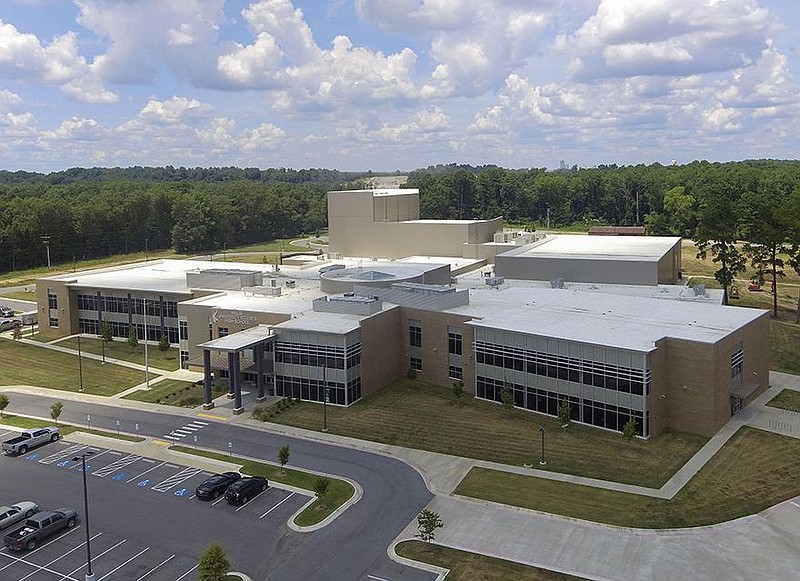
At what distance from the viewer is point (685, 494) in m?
41.7

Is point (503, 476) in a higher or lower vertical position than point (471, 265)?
lower

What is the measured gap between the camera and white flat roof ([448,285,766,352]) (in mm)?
53219

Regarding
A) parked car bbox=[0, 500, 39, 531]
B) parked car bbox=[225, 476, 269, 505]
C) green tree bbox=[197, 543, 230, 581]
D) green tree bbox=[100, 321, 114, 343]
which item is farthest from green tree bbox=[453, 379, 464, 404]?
green tree bbox=[100, 321, 114, 343]

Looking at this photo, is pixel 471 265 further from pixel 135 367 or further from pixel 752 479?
pixel 752 479

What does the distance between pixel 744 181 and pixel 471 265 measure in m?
96.3

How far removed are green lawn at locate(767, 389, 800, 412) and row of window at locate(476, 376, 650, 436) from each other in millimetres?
14558

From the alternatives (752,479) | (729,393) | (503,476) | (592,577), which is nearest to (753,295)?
(729,393)

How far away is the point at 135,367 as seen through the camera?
7306cm

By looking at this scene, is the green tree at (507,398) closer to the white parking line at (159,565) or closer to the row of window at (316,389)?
the row of window at (316,389)

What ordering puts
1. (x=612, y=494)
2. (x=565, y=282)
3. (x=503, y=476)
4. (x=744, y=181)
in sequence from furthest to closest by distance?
(x=744, y=181) → (x=565, y=282) → (x=503, y=476) → (x=612, y=494)

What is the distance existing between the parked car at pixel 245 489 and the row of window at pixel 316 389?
1428 cm

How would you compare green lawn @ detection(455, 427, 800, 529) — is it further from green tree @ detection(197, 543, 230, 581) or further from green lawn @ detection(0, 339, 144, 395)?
green lawn @ detection(0, 339, 144, 395)

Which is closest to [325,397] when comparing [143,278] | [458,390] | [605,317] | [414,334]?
[458,390]

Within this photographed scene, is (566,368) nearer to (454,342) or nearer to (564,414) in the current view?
(564,414)
